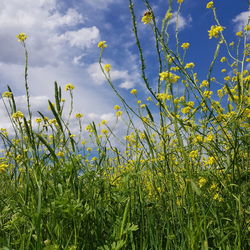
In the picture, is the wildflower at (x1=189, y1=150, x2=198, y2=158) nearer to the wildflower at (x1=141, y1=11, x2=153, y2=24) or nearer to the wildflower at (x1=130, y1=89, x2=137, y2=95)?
the wildflower at (x1=141, y1=11, x2=153, y2=24)

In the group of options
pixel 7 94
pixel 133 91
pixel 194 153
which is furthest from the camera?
pixel 133 91

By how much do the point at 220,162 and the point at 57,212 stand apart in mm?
892

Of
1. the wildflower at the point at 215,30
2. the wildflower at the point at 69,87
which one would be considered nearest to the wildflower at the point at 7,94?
the wildflower at the point at 69,87

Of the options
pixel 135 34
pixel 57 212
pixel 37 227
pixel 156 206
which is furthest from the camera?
pixel 156 206

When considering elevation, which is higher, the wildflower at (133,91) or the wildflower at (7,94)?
the wildflower at (133,91)

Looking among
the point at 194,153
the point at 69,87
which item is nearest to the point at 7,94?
the point at 69,87

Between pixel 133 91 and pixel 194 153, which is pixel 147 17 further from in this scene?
pixel 133 91

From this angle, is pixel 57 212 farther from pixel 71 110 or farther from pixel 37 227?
pixel 71 110

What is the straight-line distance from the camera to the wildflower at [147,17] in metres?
1.80

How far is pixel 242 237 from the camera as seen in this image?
1.52 metres

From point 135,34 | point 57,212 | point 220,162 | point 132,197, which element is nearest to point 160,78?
point 135,34

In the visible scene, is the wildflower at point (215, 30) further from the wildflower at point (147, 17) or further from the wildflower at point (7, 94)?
the wildflower at point (7, 94)

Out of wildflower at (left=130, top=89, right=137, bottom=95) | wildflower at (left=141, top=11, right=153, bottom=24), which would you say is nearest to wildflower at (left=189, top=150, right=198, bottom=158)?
wildflower at (left=141, top=11, right=153, bottom=24)

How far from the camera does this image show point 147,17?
6.03 feet
